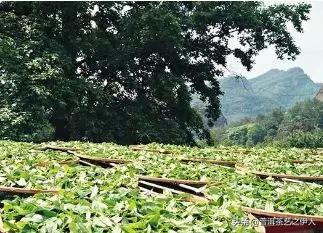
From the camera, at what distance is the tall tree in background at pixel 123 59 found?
18.9 meters

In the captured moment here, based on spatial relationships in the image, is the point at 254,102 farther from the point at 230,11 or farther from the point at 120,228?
the point at 120,228

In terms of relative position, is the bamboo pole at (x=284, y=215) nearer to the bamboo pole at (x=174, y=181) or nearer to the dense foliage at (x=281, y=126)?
the bamboo pole at (x=174, y=181)

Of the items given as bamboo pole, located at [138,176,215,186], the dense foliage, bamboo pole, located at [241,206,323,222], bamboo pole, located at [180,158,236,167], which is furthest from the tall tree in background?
the dense foliage

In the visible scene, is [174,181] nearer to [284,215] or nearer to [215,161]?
[284,215]

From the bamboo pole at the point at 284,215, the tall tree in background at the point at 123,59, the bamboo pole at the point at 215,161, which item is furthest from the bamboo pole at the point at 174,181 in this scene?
the tall tree in background at the point at 123,59

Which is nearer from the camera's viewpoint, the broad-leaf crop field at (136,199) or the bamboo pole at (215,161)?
the broad-leaf crop field at (136,199)

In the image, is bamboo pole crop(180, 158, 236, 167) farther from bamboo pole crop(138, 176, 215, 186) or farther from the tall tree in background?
the tall tree in background

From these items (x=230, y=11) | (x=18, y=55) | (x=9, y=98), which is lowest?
(x=9, y=98)

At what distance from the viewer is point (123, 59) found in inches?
861

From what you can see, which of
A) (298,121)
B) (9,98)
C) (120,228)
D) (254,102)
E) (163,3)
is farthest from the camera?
(254,102)

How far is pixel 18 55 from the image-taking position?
1902 centimetres

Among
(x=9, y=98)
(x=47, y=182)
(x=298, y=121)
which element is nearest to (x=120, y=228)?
(x=47, y=182)

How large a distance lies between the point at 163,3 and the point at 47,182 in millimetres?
18555

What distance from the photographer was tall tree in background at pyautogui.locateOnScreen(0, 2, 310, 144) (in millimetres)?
18906
